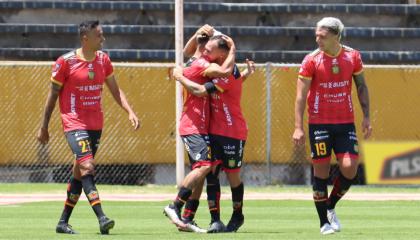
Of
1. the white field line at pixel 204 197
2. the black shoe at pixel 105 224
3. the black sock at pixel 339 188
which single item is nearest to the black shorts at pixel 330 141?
the black sock at pixel 339 188

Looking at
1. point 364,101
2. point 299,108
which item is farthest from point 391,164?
point 299,108

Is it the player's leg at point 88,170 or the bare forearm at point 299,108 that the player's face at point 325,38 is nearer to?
the bare forearm at point 299,108

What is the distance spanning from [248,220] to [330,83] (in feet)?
9.55

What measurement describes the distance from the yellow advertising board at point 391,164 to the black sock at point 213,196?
8.22m

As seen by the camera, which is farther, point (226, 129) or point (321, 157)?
point (226, 129)

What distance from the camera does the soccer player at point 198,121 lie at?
12328 mm

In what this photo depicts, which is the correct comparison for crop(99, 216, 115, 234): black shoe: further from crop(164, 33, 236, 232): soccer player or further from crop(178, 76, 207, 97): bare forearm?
crop(178, 76, 207, 97): bare forearm

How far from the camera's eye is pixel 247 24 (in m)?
26.2

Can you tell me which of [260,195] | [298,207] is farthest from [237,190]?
[260,195]

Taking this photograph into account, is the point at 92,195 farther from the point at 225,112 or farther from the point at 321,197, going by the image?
the point at 321,197

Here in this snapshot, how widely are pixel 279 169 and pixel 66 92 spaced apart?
10391 mm

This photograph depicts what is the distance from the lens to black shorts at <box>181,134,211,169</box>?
40.5 ft

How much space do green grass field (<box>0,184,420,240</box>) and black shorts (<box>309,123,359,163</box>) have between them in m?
0.75

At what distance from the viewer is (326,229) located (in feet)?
39.3
